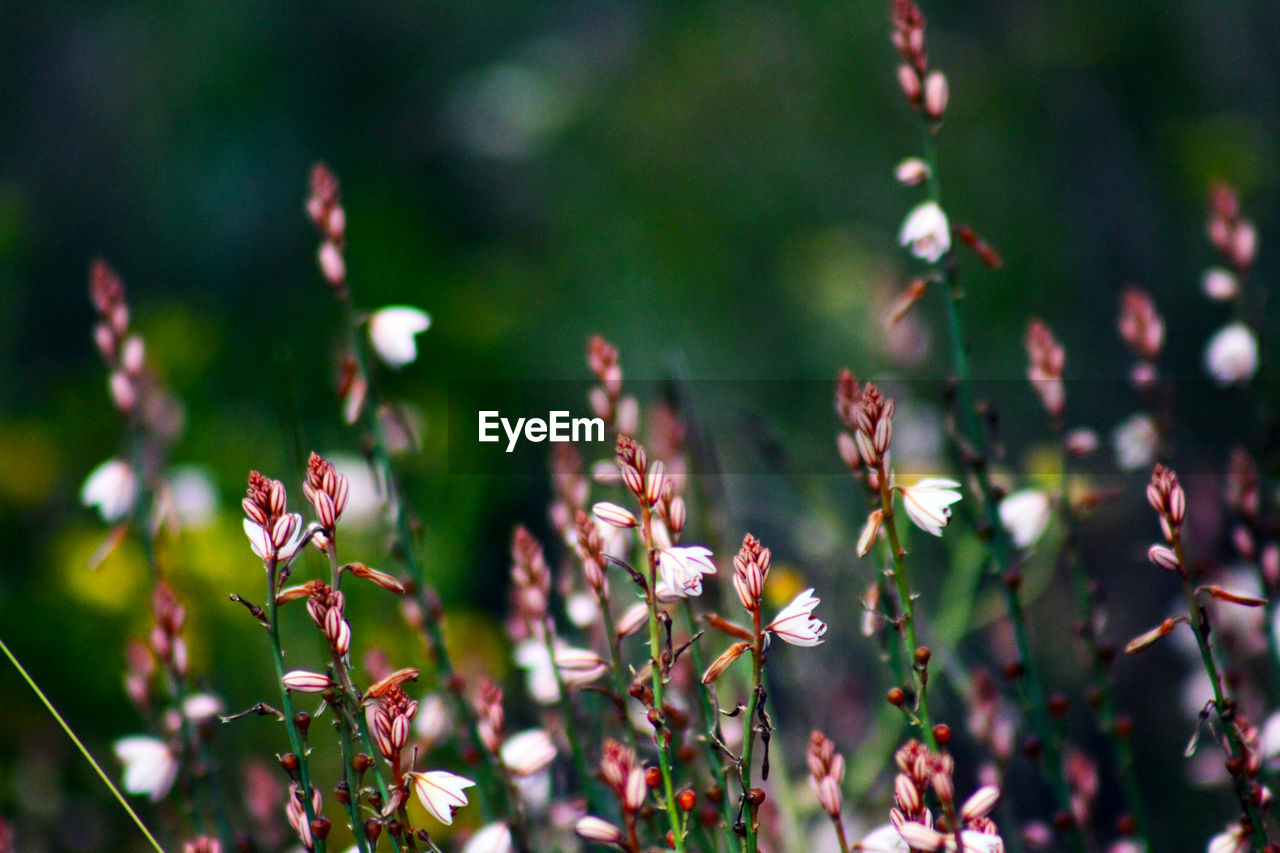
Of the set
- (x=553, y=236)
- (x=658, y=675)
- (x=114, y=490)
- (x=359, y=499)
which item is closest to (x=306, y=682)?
(x=658, y=675)

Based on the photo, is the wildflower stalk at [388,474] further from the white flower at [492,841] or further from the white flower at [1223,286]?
the white flower at [1223,286]

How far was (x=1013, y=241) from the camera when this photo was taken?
2.61 m

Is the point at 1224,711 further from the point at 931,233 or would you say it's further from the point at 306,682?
the point at 306,682

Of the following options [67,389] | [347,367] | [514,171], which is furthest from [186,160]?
[347,367]

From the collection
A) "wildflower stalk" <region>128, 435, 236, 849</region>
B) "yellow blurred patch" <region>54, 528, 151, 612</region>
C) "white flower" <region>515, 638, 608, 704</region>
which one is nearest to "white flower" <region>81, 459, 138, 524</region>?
"wildflower stalk" <region>128, 435, 236, 849</region>

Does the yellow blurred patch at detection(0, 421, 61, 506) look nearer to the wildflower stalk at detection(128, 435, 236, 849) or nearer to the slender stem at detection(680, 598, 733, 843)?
the wildflower stalk at detection(128, 435, 236, 849)

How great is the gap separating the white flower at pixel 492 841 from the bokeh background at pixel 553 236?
713 mm

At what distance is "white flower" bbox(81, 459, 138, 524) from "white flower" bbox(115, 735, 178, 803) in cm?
20

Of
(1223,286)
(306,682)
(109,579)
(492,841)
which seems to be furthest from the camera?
(109,579)

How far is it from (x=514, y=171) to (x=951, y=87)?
4.45 feet

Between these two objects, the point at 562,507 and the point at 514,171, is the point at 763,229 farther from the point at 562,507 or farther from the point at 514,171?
the point at 562,507

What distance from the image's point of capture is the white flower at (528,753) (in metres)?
0.75

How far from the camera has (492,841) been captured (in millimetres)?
713

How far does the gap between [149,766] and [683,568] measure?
50 centimetres
